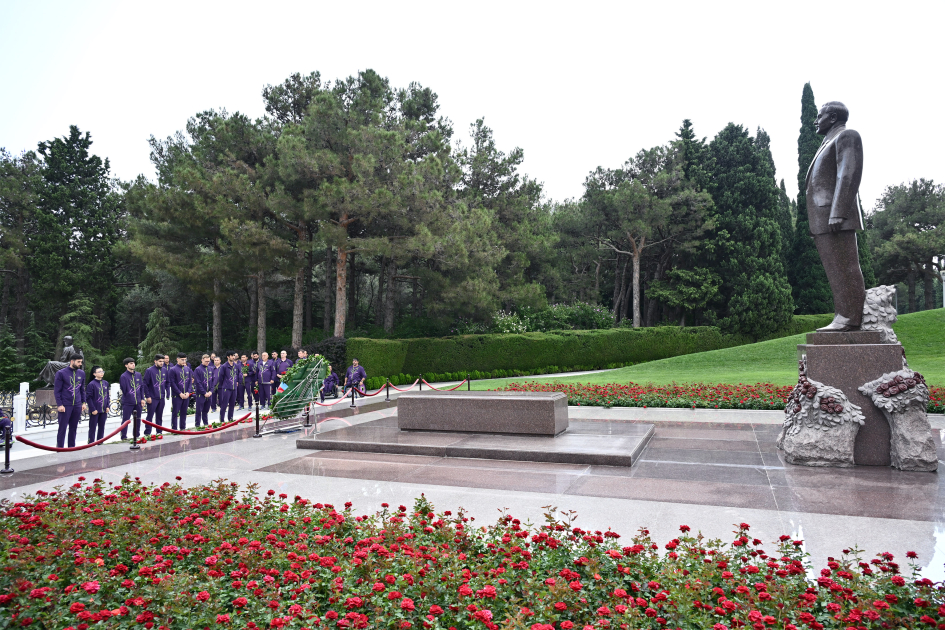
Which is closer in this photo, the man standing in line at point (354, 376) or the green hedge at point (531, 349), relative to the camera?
the man standing in line at point (354, 376)

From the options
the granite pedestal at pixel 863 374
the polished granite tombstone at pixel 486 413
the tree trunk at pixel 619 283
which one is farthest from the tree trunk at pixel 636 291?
the granite pedestal at pixel 863 374

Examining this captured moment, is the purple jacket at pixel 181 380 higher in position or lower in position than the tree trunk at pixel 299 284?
lower

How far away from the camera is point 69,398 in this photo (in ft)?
30.8

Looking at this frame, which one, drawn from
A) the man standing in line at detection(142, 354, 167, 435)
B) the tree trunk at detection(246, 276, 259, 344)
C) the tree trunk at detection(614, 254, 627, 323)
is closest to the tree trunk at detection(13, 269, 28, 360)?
the tree trunk at detection(246, 276, 259, 344)

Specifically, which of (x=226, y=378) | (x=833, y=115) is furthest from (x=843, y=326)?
(x=226, y=378)

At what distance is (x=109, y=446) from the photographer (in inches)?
363

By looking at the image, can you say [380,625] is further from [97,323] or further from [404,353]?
[97,323]

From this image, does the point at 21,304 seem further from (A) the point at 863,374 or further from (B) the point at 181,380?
(A) the point at 863,374

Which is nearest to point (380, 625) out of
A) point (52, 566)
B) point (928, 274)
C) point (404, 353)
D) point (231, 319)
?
point (52, 566)

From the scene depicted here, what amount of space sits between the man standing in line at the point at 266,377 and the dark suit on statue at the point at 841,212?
39.4 feet

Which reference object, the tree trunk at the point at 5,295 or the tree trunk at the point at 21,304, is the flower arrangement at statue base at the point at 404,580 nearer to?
the tree trunk at the point at 21,304

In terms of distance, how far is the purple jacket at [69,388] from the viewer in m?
9.32

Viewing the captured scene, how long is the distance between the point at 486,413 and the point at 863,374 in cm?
487

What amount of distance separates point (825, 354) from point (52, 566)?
24.7ft
